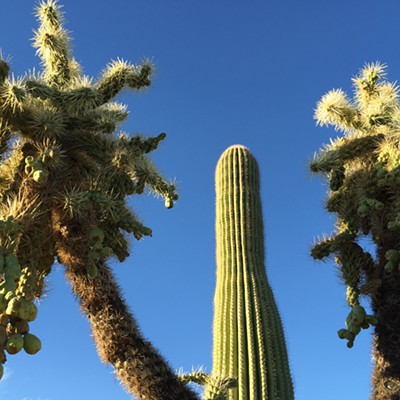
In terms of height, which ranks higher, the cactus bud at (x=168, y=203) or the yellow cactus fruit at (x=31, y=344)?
the cactus bud at (x=168, y=203)

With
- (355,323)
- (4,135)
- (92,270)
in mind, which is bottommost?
(355,323)

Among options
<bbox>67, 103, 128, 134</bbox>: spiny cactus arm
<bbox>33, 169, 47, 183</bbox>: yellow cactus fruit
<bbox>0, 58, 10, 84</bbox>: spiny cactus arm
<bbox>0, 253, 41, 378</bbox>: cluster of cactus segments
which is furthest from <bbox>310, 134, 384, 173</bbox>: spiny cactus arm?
<bbox>0, 253, 41, 378</bbox>: cluster of cactus segments

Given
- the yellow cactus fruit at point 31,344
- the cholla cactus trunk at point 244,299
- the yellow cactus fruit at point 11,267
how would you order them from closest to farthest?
the yellow cactus fruit at point 31,344 → the yellow cactus fruit at point 11,267 → the cholla cactus trunk at point 244,299

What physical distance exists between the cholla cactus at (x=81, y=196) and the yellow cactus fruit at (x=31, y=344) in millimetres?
552

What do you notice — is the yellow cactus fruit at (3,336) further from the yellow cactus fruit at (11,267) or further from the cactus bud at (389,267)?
the cactus bud at (389,267)

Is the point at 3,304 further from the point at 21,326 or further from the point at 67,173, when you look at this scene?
the point at 67,173

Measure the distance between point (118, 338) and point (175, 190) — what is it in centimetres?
209

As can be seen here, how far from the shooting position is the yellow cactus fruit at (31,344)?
13.8ft

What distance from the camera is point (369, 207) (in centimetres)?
626

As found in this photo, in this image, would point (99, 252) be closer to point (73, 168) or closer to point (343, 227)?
point (73, 168)

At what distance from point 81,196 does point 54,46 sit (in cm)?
223

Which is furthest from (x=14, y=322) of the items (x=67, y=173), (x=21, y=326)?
(x=67, y=173)

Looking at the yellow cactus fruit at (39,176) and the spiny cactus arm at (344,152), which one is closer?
the yellow cactus fruit at (39,176)

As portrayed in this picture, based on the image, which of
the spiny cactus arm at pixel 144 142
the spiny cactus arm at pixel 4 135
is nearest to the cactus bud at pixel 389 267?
the spiny cactus arm at pixel 144 142
